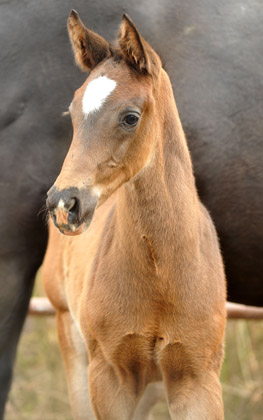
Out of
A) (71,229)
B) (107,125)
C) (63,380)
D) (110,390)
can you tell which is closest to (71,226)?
(71,229)

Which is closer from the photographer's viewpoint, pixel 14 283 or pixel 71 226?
pixel 71 226

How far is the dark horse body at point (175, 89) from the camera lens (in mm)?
3490

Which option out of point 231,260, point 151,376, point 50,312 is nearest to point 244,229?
point 231,260

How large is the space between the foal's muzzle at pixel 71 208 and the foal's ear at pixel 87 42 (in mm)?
526

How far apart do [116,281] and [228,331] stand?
3.27 m

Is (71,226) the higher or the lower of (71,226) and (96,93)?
the lower

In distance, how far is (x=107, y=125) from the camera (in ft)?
8.43

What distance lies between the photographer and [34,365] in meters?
6.30

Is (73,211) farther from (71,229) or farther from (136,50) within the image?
(136,50)

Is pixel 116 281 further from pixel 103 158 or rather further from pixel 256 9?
pixel 256 9

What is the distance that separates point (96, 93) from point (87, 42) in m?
0.29

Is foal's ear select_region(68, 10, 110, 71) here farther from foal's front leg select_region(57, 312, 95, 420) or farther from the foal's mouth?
foal's front leg select_region(57, 312, 95, 420)

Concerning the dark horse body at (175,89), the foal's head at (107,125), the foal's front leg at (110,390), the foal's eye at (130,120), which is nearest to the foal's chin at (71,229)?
the foal's head at (107,125)

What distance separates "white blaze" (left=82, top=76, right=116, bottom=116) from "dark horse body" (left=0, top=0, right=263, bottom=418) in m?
0.90
